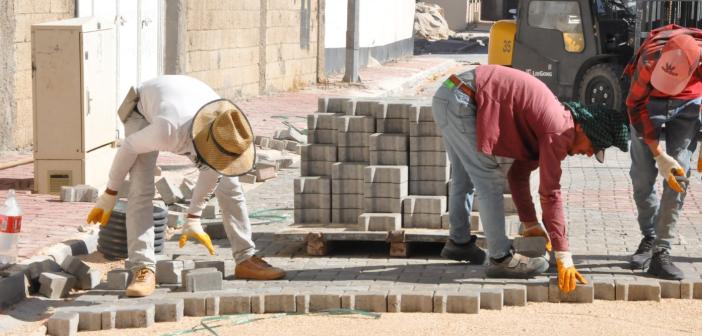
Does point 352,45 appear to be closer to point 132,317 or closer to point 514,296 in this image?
point 514,296

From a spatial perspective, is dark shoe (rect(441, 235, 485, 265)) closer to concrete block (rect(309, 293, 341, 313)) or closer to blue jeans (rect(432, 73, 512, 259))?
blue jeans (rect(432, 73, 512, 259))

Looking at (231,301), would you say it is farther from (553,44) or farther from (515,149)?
(553,44)

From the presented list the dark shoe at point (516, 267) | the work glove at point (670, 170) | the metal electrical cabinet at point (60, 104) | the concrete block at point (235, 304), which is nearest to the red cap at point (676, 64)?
the work glove at point (670, 170)

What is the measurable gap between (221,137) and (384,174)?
201 cm

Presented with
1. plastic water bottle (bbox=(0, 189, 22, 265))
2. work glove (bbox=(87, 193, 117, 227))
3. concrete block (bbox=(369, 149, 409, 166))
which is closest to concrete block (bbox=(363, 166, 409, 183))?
concrete block (bbox=(369, 149, 409, 166))

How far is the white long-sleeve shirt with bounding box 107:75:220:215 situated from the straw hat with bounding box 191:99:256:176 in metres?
0.11

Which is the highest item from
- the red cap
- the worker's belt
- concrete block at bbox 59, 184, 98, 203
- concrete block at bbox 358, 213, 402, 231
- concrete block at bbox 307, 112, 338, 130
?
the red cap

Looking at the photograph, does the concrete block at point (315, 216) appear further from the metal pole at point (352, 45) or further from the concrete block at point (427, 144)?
the metal pole at point (352, 45)

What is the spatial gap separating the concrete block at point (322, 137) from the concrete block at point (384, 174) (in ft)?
1.72

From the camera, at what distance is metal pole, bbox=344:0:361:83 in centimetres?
2623

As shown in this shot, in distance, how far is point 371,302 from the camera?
23.2 ft

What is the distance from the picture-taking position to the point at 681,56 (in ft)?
24.5

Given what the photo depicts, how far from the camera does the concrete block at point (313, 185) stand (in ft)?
29.6

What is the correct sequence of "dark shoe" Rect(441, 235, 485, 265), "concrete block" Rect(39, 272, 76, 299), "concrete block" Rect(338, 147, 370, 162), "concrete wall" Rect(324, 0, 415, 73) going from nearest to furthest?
"concrete block" Rect(39, 272, 76, 299), "dark shoe" Rect(441, 235, 485, 265), "concrete block" Rect(338, 147, 370, 162), "concrete wall" Rect(324, 0, 415, 73)
